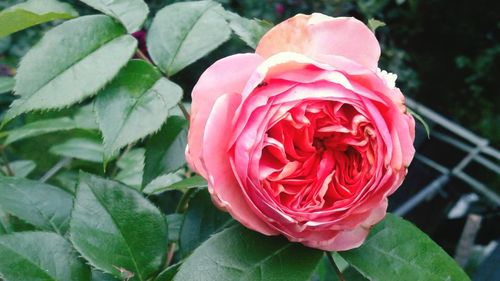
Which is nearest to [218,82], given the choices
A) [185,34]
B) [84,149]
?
[185,34]

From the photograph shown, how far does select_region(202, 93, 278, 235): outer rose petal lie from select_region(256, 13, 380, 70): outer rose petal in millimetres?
57

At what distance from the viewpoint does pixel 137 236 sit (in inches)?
21.3

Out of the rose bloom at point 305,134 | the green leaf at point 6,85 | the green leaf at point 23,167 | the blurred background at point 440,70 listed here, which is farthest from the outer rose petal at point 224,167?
the blurred background at point 440,70

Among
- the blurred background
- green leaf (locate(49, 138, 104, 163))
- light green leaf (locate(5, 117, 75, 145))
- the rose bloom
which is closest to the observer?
the rose bloom

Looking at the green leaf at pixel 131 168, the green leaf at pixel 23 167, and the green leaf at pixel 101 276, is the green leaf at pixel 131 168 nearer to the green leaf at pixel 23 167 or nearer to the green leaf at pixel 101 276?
the green leaf at pixel 23 167

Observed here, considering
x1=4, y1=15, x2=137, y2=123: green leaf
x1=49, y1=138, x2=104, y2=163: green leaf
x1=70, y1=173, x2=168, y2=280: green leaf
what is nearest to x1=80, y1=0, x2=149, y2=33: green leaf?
x1=4, y1=15, x2=137, y2=123: green leaf

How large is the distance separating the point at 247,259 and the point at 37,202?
25 cm

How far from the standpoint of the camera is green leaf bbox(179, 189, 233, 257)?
0.58 meters

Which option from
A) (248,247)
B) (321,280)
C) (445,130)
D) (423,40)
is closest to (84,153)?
(321,280)

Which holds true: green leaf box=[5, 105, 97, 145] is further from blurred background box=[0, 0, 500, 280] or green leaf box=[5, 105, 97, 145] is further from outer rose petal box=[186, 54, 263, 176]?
blurred background box=[0, 0, 500, 280]

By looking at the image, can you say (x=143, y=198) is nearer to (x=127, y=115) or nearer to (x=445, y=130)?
(x=127, y=115)

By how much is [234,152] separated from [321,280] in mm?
469

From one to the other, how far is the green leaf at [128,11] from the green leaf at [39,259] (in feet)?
0.72

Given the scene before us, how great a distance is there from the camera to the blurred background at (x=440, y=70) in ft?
8.12
